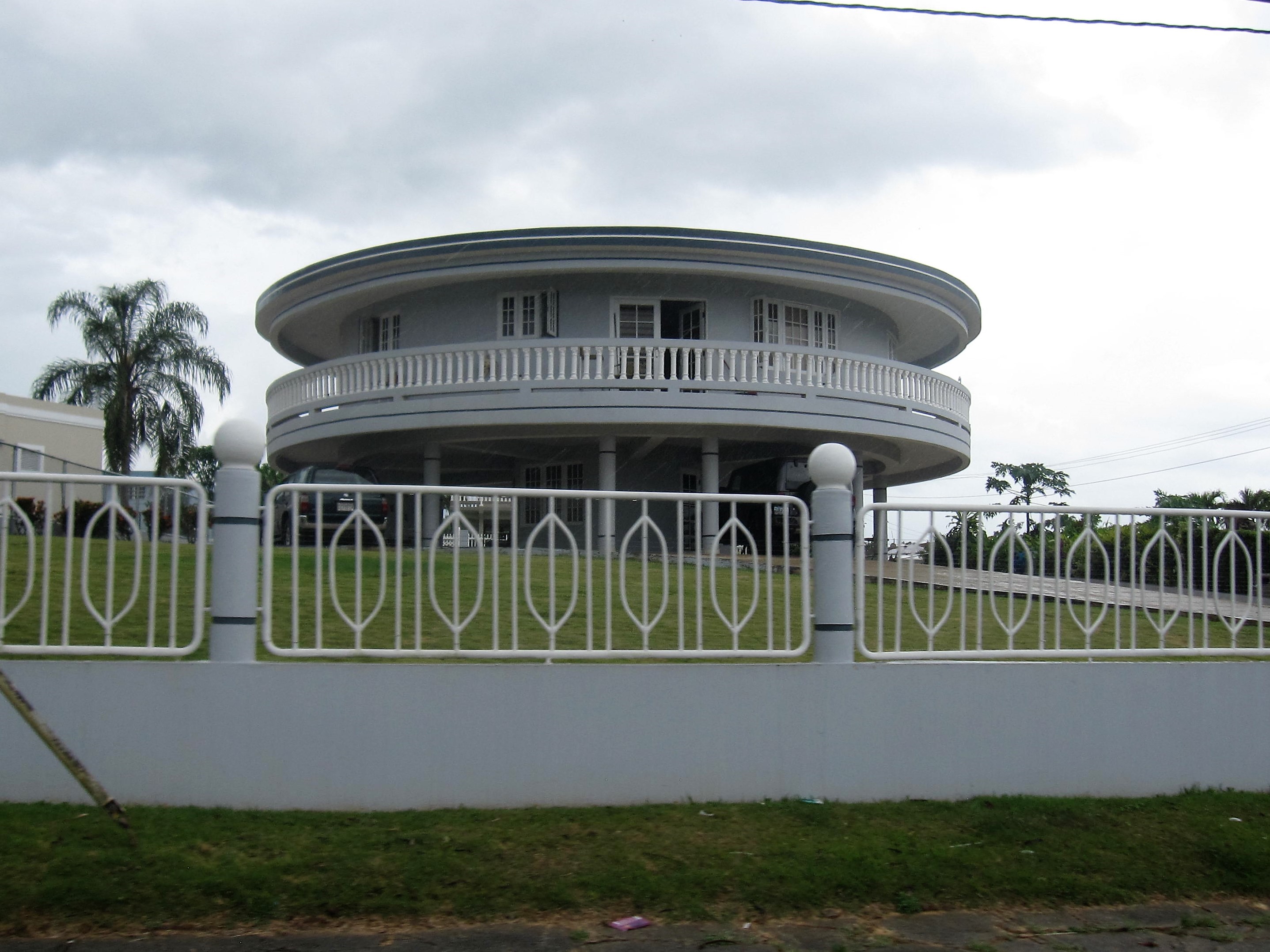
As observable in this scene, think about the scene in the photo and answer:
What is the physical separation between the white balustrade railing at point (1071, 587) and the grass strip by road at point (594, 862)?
93cm

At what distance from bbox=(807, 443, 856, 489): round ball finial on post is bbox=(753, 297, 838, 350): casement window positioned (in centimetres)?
1384

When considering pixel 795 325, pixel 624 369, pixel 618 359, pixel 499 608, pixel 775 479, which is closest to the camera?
pixel 499 608

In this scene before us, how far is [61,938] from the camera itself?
393 cm

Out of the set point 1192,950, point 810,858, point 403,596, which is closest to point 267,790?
point 403,596

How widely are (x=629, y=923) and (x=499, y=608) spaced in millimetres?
2121

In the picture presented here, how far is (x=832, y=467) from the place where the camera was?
5.58m

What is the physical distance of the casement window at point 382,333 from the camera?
21.0 m

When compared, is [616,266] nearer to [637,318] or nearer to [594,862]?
[637,318]

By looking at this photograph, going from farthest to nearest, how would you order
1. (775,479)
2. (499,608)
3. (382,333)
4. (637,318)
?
(382,333) → (775,479) → (637,318) → (499,608)

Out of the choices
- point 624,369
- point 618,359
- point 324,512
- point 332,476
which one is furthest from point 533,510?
point 332,476

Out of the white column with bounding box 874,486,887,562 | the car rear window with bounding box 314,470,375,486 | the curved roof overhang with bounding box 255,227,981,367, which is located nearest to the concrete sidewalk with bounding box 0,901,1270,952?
the white column with bounding box 874,486,887,562

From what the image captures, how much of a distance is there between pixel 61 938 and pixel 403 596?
2.08m

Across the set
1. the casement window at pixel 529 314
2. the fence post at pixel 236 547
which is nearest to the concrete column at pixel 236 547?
the fence post at pixel 236 547

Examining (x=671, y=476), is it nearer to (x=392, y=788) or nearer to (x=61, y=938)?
(x=392, y=788)
